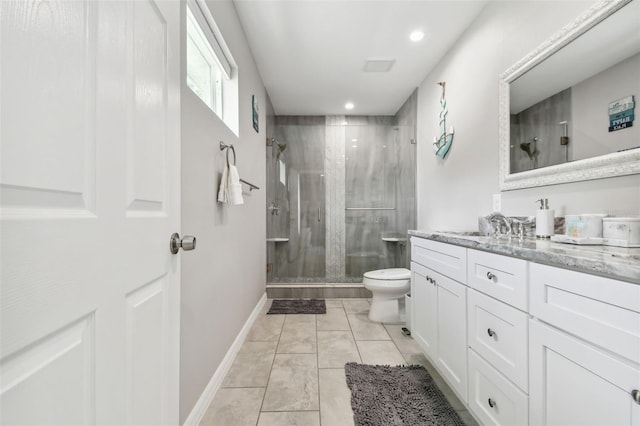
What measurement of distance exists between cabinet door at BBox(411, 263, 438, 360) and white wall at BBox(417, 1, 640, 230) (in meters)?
0.62

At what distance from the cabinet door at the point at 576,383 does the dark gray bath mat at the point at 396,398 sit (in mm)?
601

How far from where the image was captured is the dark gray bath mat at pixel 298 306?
282 centimetres

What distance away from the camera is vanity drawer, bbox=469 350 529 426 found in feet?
3.01

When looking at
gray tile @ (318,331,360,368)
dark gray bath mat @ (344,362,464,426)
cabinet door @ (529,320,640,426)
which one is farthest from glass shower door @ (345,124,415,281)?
cabinet door @ (529,320,640,426)

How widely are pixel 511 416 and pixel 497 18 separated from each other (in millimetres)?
2202

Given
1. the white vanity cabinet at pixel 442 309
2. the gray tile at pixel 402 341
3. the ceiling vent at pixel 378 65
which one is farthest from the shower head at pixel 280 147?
the gray tile at pixel 402 341

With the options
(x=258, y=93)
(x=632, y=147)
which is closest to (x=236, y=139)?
(x=258, y=93)

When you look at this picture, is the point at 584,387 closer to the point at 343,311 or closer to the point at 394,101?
the point at 343,311

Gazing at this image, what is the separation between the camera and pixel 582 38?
1190 mm

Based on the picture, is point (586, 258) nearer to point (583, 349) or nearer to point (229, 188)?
point (583, 349)

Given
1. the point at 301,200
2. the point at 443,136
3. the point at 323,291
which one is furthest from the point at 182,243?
the point at 301,200

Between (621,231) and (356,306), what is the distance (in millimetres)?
2410

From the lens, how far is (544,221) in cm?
129

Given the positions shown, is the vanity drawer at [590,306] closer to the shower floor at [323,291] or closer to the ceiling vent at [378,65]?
the ceiling vent at [378,65]
